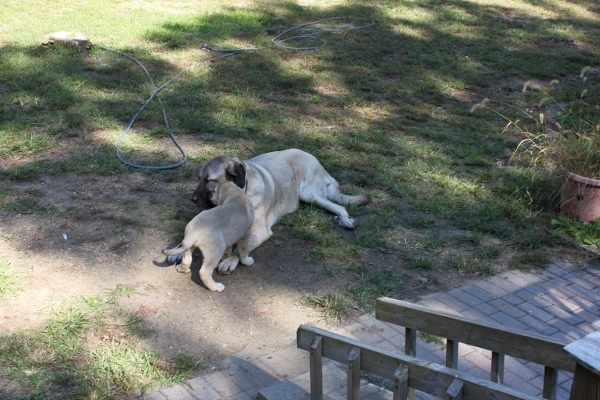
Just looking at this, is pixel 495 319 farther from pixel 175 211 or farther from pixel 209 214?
pixel 175 211

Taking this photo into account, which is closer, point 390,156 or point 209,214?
point 209,214

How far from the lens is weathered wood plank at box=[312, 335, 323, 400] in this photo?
10.4ft

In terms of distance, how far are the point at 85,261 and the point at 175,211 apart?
1.10m

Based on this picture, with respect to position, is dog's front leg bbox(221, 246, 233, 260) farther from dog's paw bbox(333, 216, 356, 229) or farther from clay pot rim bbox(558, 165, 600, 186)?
clay pot rim bbox(558, 165, 600, 186)

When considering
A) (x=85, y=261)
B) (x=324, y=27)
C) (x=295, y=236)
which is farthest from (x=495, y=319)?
(x=324, y=27)

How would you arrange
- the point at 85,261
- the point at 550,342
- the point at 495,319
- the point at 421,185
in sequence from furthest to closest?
the point at 421,185
the point at 85,261
the point at 495,319
the point at 550,342

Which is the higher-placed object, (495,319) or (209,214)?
(209,214)

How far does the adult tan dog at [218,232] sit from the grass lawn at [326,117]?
2.22 ft

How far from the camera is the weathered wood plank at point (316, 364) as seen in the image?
10.4 ft

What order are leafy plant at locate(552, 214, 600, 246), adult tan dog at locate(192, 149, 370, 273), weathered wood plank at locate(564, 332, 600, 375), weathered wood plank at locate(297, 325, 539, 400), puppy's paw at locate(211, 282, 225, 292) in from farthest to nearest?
1. leafy plant at locate(552, 214, 600, 246)
2. adult tan dog at locate(192, 149, 370, 273)
3. puppy's paw at locate(211, 282, 225, 292)
4. weathered wood plank at locate(297, 325, 539, 400)
5. weathered wood plank at locate(564, 332, 600, 375)

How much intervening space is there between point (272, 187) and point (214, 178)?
0.70 meters

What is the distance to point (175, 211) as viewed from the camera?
6.17m

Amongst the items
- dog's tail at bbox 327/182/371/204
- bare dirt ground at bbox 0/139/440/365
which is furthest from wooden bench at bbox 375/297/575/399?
dog's tail at bbox 327/182/371/204

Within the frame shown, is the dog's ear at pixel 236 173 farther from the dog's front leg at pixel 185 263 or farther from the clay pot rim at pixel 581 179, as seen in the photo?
the clay pot rim at pixel 581 179
